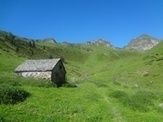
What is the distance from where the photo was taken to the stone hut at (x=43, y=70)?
219ft

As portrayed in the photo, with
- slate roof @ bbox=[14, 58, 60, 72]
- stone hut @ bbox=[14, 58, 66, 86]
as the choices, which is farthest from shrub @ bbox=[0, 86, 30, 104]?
slate roof @ bbox=[14, 58, 60, 72]

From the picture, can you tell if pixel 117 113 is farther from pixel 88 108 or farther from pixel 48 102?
pixel 48 102

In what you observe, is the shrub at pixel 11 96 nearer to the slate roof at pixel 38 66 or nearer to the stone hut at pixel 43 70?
the stone hut at pixel 43 70

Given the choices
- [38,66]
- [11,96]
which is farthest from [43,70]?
[11,96]

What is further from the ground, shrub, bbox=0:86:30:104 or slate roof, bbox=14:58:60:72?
slate roof, bbox=14:58:60:72

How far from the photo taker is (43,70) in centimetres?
6712

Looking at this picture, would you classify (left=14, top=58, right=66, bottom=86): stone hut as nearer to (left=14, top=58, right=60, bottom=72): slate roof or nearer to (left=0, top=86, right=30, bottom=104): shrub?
(left=14, top=58, right=60, bottom=72): slate roof

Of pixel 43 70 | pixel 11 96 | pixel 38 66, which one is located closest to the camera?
pixel 11 96

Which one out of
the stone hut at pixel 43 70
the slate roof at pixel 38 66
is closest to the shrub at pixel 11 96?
the stone hut at pixel 43 70

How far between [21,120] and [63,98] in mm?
14638

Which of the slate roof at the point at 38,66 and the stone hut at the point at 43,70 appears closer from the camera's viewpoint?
the stone hut at the point at 43,70

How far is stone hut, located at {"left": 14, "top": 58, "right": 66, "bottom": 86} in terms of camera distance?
2633 inches

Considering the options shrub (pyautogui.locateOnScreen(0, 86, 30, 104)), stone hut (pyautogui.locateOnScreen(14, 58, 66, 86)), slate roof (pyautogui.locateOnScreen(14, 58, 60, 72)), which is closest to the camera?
shrub (pyautogui.locateOnScreen(0, 86, 30, 104))

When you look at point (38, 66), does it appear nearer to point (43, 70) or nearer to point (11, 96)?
point (43, 70)
